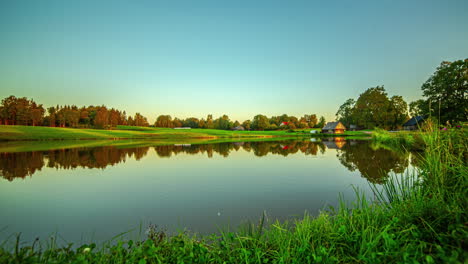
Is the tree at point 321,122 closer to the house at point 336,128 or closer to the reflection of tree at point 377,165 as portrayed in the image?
the house at point 336,128

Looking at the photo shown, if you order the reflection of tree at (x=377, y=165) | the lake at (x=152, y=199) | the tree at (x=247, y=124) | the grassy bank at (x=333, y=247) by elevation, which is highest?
the tree at (x=247, y=124)

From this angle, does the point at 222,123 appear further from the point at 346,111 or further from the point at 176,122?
the point at 346,111

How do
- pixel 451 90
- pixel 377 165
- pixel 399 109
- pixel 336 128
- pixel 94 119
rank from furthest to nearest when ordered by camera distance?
pixel 94 119
pixel 336 128
pixel 399 109
pixel 451 90
pixel 377 165

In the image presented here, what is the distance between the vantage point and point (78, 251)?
2.48m

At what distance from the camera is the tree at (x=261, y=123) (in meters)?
101

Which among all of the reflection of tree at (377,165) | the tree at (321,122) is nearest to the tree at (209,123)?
the tree at (321,122)

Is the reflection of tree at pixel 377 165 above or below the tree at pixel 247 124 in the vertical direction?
below

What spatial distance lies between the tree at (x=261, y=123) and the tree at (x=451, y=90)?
7006cm

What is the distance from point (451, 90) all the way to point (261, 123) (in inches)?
2892

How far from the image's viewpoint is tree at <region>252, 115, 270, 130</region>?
101 meters

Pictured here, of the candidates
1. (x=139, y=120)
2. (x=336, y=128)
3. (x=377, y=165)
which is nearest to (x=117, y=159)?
(x=377, y=165)

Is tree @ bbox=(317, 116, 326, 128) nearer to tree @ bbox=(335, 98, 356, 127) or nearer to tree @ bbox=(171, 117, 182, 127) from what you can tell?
tree @ bbox=(335, 98, 356, 127)

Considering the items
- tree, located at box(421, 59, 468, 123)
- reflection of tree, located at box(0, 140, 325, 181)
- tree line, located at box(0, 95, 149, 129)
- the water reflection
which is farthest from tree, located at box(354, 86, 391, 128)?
tree line, located at box(0, 95, 149, 129)

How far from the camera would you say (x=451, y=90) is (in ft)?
101
